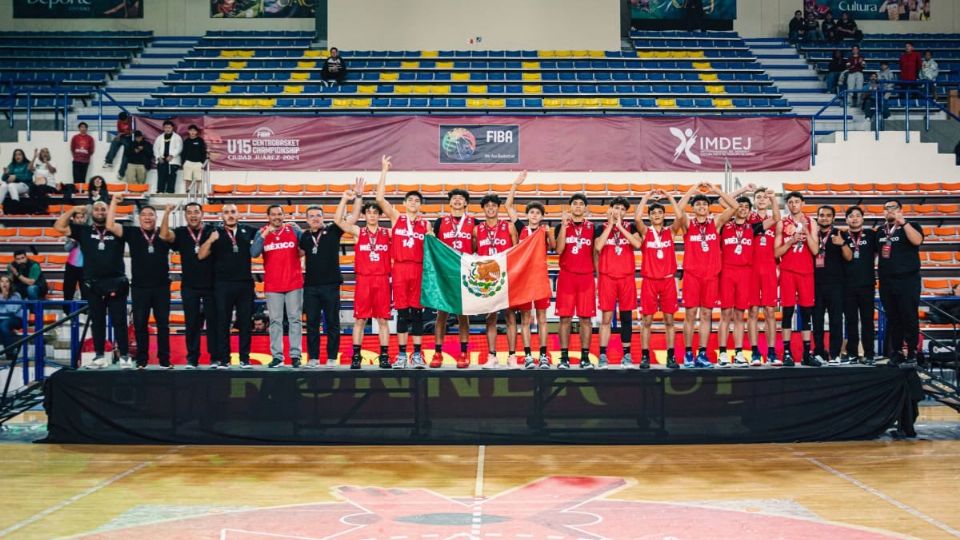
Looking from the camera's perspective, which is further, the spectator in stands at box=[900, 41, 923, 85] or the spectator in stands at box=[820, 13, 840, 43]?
the spectator in stands at box=[820, 13, 840, 43]

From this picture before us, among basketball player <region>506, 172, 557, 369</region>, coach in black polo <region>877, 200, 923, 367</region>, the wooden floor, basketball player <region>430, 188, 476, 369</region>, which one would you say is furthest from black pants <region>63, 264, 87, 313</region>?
coach in black polo <region>877, 200, 923, 367</region>

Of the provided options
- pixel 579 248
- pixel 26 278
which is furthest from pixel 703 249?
pixel 26 278

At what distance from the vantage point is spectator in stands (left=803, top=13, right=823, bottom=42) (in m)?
25.8

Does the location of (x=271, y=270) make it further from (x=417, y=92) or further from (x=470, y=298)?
(x=417, y=92)

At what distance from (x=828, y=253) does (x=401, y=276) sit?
4686mm

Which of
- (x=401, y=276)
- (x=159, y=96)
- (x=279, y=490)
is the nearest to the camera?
(x=279, y=490)

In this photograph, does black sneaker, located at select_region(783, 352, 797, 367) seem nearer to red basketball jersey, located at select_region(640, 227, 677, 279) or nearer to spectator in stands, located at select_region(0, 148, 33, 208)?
red basketball jersey, located at select_region(640, 227, 677, 279)

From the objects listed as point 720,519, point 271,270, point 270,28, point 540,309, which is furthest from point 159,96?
point 720,519

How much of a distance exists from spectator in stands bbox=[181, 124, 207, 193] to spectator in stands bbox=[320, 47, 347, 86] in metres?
5.29

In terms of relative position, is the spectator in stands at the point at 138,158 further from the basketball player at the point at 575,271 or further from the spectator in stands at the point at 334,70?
the basketball player at the point at 575,271

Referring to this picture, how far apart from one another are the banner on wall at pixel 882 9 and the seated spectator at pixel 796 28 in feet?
5.92

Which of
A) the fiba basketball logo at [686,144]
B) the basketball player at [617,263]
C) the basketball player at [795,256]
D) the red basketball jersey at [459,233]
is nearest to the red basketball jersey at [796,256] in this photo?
the basketball player at [795,256]

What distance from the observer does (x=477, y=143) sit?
1920 cm

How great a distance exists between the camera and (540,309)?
1033cm
